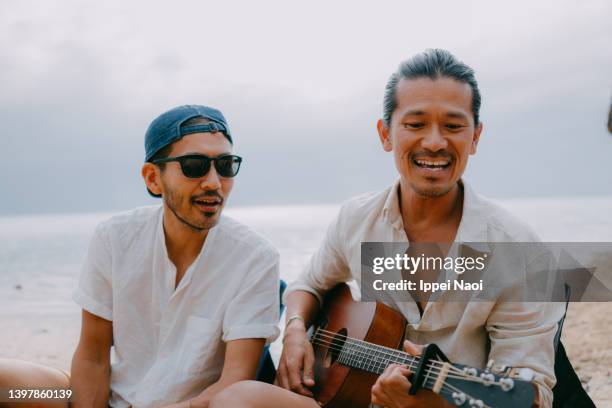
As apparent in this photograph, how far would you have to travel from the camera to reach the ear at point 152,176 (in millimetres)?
3020

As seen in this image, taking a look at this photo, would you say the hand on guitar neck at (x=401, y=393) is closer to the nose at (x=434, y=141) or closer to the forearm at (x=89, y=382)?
the nose at (x=434, y=141)

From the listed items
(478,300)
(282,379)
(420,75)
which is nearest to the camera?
(478,300)

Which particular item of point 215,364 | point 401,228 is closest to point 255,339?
point 215,364

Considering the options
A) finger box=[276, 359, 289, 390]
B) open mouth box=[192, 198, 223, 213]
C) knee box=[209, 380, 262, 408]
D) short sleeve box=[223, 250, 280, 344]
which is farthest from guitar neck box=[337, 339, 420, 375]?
open mouth box=[192, 198, 223, 213]

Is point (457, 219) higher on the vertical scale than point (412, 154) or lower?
lower

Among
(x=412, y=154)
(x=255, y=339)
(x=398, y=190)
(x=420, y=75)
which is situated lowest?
(x=255, y=339)

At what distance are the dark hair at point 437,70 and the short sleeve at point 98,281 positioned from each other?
5.76 ft

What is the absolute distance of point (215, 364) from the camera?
2.88 metres

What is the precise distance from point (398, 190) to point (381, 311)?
70 centimetres

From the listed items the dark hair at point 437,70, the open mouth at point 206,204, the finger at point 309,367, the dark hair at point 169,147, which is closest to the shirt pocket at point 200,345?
the finger at point 309,367

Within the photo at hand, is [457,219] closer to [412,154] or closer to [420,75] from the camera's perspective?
[412,154]

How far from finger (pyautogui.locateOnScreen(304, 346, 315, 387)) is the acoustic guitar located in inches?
3.7

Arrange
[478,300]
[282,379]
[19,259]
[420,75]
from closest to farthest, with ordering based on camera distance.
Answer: [478,300] < [420,75] < [282,379] < [19,259]

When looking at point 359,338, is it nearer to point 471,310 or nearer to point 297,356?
point 297,356
